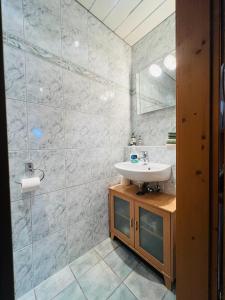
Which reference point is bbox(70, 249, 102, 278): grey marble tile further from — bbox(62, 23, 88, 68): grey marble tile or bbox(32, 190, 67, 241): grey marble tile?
bbox(62, 23, 88, 68): grey marble tile

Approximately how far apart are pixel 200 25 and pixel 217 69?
0.19 metres

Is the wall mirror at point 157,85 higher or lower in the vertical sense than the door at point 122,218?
higher

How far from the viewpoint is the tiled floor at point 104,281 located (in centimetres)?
108

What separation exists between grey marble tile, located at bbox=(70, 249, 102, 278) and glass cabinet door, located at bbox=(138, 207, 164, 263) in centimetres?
49

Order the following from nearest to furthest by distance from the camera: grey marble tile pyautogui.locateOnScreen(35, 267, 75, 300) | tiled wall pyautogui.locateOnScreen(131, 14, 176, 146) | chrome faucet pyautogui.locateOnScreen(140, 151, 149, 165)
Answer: grey marble tile pyautogui.locateOnScreen(35, 267, 75, 300) → tiled wall pyautogui.locateOnScreen(131, 14, 176, 146) → chrome faucet pyautogui.locateOnScreen(140, 151, 149, 165)

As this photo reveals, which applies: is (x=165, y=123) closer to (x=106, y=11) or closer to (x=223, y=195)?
(x=223, y=195)

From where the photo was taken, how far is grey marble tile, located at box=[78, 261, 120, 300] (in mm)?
1097

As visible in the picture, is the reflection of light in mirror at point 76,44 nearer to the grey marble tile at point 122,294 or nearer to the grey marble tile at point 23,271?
the grey marble tile at point 23,271

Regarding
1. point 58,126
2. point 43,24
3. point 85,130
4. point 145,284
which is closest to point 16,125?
point 58,126

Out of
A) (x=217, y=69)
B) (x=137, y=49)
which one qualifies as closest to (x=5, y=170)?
(x=217, y=69)

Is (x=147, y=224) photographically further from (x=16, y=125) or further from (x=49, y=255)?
(x=16, y=125)

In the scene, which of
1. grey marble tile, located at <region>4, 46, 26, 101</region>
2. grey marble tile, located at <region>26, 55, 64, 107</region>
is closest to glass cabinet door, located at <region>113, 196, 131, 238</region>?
grey marble tile, located at <region>26, 55, 64, 107</region>

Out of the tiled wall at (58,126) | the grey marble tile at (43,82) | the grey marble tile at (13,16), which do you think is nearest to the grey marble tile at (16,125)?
the tiled wall at (58,126)

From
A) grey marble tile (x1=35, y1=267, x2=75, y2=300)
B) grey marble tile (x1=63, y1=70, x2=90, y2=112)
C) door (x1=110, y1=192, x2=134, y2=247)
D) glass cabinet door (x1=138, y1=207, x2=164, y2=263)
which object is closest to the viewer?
grey marble tile (x1=35, y1=267, x2=75, y2=300)
